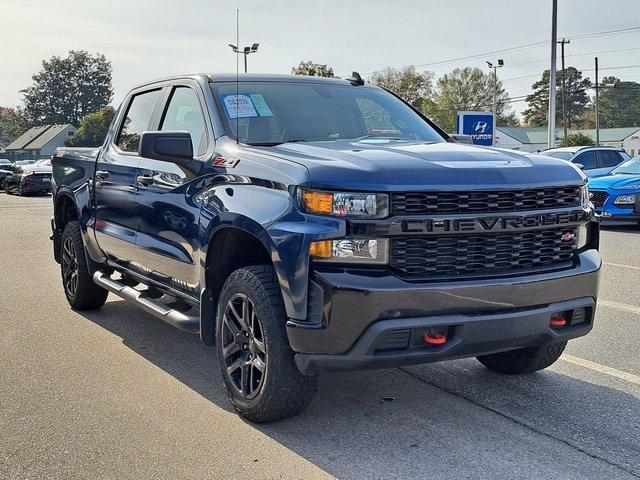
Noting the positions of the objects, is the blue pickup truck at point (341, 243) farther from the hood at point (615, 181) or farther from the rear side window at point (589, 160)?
the rear side window at point (589, 160)

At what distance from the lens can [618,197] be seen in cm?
1409

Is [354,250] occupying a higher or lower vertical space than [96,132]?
lower

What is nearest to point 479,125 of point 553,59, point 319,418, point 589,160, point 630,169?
point 589,160

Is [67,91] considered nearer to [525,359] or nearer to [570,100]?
[570,100]

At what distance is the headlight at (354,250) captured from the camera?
366 cm

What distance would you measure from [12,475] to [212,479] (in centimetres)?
92

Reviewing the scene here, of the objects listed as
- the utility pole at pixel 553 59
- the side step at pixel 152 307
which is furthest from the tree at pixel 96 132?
the utility pole at pixel 553 59

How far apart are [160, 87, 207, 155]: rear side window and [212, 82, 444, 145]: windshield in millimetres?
195

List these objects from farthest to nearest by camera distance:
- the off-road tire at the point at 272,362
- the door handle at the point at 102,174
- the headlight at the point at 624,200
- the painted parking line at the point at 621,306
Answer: the headlight at the point at 624,200
the painted parking line at the point at 621,306
the door handle at the point at 102,174
the off-road tire at the point at 272,362

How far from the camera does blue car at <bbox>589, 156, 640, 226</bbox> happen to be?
14.0 meters

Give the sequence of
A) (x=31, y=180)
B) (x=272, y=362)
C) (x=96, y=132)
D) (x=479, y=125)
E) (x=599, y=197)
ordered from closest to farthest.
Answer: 1. (x=272, y=362)
2. (x=96, y=132)
3. (x=599, y=197)
4. (x=479, y=125)
5. (x=31, y=180)

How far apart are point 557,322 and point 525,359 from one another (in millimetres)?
830

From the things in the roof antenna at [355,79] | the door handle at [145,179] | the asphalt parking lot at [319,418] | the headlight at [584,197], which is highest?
the roof antenna at [355,79]

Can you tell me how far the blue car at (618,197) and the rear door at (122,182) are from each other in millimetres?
10109
